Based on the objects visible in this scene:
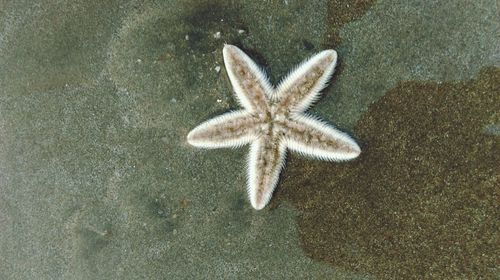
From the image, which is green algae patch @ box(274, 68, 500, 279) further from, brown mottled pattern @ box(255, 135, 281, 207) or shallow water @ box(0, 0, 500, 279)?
brown mottled pattern @ box(255, 135, 281, 207)

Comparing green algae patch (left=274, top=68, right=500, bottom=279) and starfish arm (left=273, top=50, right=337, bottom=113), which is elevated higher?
starfish arm (left=273, top=50, right=337, bottom=113)

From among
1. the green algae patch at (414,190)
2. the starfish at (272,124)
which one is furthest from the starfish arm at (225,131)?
the green algae patch at (414,190)

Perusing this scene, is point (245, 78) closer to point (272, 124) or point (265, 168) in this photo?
point (272, 124)

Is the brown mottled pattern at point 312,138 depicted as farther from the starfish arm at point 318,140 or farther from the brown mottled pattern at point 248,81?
the brown mottled pattern at point 248,81

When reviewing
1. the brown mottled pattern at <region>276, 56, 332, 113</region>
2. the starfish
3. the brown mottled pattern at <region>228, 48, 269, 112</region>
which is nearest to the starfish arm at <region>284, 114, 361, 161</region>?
the starfish

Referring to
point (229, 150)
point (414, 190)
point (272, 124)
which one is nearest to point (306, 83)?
point (272, 124)

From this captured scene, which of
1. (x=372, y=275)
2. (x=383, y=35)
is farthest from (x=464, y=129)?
(x=372, y=275)

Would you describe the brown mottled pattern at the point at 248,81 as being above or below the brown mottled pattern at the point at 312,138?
above
